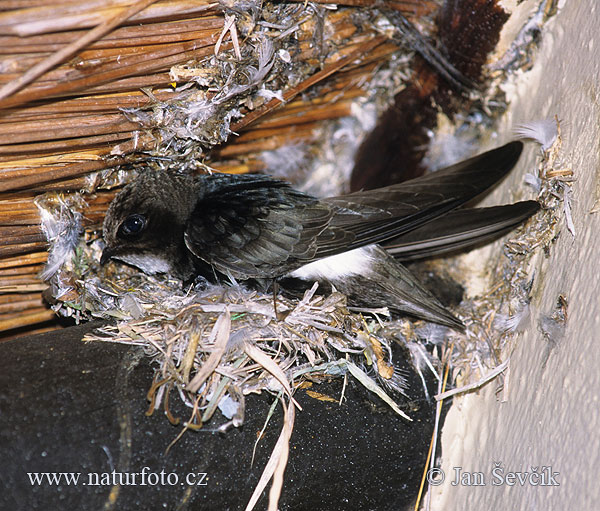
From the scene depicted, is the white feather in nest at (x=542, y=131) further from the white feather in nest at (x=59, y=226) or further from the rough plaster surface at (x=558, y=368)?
the white feather in nest at (x=59, y=226)

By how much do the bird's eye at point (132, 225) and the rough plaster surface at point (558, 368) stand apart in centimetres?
103

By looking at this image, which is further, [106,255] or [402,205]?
[106,255]

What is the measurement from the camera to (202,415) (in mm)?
1387

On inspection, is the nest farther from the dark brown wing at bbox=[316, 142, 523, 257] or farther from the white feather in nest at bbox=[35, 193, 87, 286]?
the dark brown wing at bbox=[316, 142, 523, 257]

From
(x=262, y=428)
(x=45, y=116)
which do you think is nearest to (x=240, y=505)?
(x=262, y=428)

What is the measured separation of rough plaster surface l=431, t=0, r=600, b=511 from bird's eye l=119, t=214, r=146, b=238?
1.03 metres

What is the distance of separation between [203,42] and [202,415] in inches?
35.3

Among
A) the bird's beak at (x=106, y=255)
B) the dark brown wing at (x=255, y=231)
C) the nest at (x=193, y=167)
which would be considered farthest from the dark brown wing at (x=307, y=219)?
the bird's beak at (x=106, y=255)

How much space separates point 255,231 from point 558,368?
84 cm

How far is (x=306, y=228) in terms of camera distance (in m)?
1.82

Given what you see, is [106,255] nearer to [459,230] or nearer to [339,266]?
[339,266]

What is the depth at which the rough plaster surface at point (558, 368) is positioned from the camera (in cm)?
128

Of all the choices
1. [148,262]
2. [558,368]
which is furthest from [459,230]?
[148,262]

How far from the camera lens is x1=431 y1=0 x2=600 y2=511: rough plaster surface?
1.28 meters
